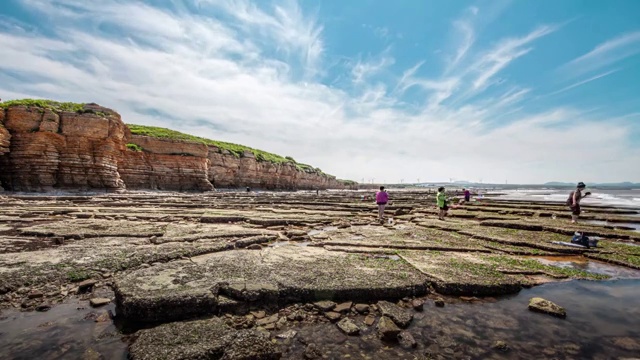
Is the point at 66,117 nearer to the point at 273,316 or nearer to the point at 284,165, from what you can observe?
A: the point at 273,316

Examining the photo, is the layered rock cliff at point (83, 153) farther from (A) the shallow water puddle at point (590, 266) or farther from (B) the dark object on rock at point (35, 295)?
(A) the shallow water puddle at point (590, 266)

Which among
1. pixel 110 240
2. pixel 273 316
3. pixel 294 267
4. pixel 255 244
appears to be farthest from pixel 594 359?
pixel 110 240

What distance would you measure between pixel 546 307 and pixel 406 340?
2.39 m

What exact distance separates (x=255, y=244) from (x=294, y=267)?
3007 mm

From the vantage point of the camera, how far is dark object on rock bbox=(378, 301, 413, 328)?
3.67 meters

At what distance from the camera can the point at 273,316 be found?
151 inches

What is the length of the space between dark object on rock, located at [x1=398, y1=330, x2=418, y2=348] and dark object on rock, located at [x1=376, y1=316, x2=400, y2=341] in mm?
58

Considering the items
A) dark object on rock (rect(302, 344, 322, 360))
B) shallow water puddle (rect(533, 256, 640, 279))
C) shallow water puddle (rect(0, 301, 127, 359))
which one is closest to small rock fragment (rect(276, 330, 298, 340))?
dark object on rock (rect(302, 344, 322, 360))

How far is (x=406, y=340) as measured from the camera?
131 inches

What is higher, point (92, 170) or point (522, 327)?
point (92, 170)

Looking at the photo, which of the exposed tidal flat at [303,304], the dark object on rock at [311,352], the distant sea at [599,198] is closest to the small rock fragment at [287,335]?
the exposed tidal flat at [303,304]

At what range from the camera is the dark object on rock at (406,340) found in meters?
3.24

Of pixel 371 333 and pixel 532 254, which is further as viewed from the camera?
pixel 532 254

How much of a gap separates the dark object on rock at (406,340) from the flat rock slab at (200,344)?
1442mm
